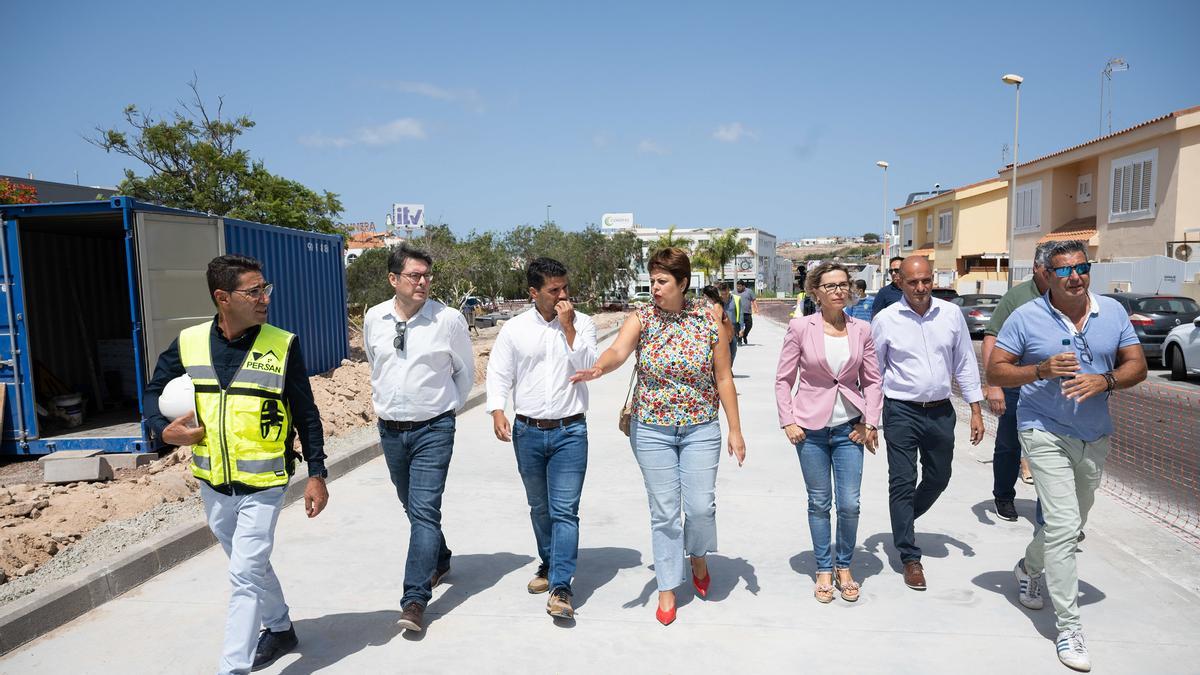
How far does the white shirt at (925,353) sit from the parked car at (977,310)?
62.5 ft

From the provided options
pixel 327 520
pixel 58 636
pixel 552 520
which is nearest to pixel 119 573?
pixel 58 636

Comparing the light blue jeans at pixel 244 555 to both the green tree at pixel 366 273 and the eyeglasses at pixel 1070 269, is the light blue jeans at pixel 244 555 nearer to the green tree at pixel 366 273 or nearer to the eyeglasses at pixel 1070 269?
the eyeglasses at pixel 1070 269

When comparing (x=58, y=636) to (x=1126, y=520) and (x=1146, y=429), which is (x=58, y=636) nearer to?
(x=1126, y=520)

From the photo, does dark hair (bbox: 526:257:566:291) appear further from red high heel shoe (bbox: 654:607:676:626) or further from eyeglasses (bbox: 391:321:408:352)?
red high heel shoe (bbox: 654:607:676:626)

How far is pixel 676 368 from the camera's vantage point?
3953 mm

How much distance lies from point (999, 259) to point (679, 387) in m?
41.5

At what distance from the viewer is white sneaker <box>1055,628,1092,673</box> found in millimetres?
3406

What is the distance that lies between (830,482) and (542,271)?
192 cm

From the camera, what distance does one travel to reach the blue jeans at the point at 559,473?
4105mm

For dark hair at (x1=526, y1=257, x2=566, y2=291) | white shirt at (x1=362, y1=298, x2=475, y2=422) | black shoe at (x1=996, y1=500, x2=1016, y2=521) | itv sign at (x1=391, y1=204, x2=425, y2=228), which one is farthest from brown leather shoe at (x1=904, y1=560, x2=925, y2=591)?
itv sign at (x1=391, y1=204, x2=425, y2=228)

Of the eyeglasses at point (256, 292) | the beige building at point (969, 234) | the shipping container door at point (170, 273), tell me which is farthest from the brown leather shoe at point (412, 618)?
the beige building at point (969, 234)

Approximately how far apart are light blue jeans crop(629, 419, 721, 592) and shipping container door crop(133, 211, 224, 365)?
240 inches

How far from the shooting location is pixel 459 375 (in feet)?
14.0

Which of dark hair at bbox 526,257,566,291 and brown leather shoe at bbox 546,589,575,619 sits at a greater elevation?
dark hair at bbox 526,257,566,291
